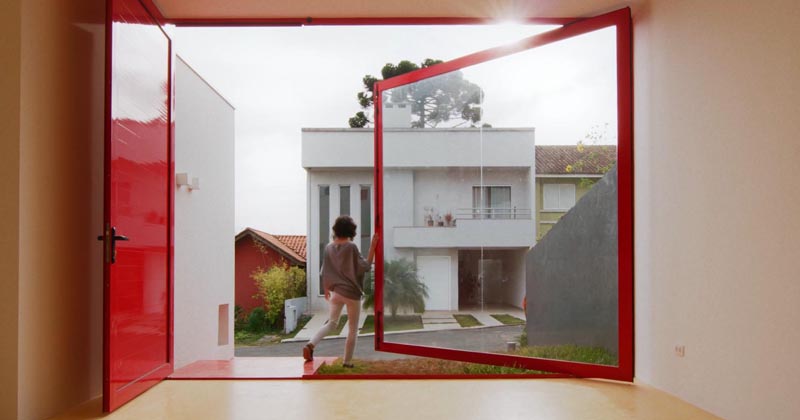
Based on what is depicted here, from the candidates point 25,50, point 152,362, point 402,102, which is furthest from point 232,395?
point 402,102

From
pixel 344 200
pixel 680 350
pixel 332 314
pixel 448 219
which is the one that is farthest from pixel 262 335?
pixel 680 350

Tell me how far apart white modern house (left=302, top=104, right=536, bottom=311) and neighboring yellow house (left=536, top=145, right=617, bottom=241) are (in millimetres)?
77

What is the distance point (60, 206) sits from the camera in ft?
11.4

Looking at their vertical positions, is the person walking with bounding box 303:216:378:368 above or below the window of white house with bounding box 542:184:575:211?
below

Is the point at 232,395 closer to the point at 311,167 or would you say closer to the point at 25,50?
the point at 25,50

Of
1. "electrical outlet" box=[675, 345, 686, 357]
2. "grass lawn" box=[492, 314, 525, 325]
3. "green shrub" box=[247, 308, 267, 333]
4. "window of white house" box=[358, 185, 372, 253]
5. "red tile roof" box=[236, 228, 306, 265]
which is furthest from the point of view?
"red tile roof" box=[236, 228, 306, 265]

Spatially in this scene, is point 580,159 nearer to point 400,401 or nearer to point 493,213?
point 493,213

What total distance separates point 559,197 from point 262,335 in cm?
1374

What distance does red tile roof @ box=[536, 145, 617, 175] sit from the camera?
453 centimetres

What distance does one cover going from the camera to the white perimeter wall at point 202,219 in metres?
5.88

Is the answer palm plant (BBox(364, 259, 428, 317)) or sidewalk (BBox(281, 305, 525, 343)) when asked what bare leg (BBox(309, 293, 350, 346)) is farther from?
palm plant (BBox(364, 259, 428, 317))

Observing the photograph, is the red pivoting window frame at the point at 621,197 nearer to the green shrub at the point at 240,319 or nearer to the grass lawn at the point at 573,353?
the grass lawn at the point at 573,353

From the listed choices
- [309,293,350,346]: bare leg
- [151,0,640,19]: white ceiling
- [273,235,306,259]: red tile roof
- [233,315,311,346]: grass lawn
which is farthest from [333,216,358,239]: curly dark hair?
[273,235,306,259]: red tile roof

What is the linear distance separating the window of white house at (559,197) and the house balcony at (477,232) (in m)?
0.19
